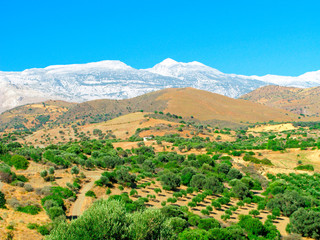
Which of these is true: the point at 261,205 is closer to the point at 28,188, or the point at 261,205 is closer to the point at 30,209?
the point at 30,209

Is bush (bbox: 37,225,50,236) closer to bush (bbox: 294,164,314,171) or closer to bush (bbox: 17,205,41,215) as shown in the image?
bush (bbox: 17,205,41,215)

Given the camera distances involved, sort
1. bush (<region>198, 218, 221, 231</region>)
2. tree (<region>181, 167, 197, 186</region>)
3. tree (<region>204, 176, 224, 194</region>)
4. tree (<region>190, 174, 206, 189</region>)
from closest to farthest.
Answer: bush (<region>198, 218, 221, 231</region>), tree (<region>204, 176, 224, 194</region>), tree (<region>190, 174, 206, 189</region>), tree (<region>181, 167, 197, 186</region>)

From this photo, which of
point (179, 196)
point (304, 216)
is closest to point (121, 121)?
point (179, 196)

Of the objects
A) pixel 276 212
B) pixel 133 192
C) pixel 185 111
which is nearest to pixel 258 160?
pixel 276 212

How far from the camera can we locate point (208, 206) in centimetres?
3045

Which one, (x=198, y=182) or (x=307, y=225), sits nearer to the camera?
(x=307, y=225)

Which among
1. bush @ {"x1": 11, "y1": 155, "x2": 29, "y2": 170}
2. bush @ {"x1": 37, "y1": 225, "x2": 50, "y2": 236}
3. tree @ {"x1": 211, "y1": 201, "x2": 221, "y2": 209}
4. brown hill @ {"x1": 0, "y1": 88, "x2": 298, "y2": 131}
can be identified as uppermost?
brown hill @ {"x1": 0, "y1": 88, "x2": 298, "y2": 131}

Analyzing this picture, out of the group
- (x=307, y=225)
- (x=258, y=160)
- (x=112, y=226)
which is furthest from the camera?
(x=258, y=160)

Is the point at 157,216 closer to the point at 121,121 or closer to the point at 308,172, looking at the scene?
the point at 308,172

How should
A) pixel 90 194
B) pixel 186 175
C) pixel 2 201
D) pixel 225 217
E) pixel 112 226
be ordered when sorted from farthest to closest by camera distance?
pixel 186 175
pixel 90 194
pixel 225 217
pixel 2 201
pixel 112 226

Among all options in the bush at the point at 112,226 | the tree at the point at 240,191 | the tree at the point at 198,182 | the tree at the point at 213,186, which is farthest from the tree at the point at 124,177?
the bush at the point at 112,226

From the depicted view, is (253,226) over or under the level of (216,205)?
under

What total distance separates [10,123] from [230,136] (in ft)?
471

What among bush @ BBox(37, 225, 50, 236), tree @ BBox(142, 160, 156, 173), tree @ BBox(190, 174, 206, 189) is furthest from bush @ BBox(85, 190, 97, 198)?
tree @ BBox(142, 160, 156, 173)
